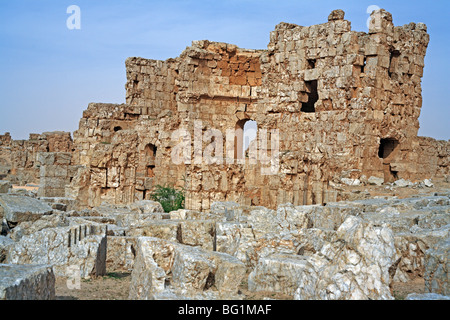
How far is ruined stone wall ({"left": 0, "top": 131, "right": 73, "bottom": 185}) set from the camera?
3078cm

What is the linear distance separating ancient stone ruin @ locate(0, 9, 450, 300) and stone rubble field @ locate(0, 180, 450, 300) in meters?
0.02

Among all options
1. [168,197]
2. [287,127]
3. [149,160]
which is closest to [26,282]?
[287,127]

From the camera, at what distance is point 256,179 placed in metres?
19.3

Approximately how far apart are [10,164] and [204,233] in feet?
94.7

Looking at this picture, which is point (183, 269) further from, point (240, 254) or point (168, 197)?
point (168, 197)

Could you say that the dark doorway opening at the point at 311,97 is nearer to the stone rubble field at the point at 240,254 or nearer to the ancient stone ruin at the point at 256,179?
the ancient stone ruin at the point at 256,179

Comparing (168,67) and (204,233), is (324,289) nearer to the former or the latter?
(204,233)

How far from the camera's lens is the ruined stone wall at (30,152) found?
30.8m

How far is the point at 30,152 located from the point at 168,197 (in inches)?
544

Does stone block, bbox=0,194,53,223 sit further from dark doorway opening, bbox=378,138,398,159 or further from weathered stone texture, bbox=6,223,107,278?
dark doorway opening, bbox=378,138,398,159

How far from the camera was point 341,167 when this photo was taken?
16922 mm

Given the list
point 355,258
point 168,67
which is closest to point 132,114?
point 168,67

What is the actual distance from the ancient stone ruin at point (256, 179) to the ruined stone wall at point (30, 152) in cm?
9
